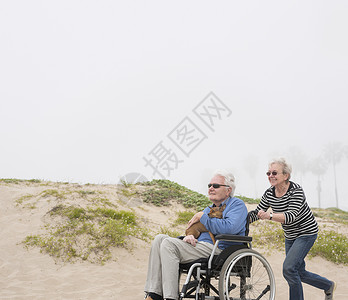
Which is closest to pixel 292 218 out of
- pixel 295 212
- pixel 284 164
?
pixel 295 212

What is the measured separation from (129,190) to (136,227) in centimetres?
373

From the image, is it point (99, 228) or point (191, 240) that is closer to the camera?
point (191, 240)

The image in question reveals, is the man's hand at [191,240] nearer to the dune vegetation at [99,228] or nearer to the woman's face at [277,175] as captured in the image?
the woman's face at [277,175]

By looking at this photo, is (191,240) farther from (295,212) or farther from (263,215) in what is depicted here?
(295,212)

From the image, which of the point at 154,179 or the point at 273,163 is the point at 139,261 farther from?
the point at 154,179

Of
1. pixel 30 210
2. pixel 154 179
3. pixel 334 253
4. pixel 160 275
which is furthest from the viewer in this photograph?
pixel 154 179

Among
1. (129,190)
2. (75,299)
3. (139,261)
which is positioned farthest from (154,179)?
(75,299)

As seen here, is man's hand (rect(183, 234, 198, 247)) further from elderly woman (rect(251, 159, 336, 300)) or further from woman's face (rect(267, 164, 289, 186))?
woman's face (rect(267, 164, 289, 186))

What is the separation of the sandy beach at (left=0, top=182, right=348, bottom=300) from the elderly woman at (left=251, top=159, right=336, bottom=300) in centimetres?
184

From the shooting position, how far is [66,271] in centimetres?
564

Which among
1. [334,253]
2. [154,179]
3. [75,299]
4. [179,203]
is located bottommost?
[75,299]

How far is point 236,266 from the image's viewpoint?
3268mm

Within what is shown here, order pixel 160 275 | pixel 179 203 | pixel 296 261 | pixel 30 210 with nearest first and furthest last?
1. pixel 160 275
2. pixel 296 261
3. pixel 30 210
4. pixel 179 203

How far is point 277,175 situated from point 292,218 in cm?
44
